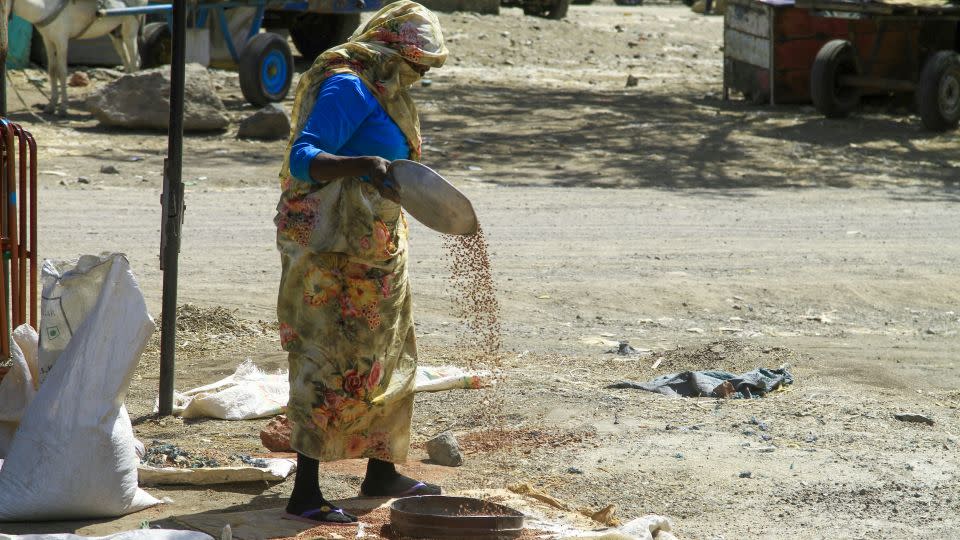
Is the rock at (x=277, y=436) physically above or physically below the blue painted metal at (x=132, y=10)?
below

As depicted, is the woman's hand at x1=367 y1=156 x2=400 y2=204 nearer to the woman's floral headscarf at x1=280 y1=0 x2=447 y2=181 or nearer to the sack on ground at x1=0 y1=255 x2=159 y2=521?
the woman's floral headscarf at x1=280 y1=0 x2=447 y2=181

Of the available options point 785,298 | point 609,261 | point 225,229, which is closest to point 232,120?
point 225,229

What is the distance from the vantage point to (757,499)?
436 centimetres

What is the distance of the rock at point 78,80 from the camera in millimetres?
15969

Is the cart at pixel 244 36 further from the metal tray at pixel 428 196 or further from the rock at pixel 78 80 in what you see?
the metal tray at pixel 428 196

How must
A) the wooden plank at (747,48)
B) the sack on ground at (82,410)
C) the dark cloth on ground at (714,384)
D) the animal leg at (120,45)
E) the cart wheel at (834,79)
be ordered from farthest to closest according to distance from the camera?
1. the wooden plank at (747,48)
2. the animal leg at (120,45)
3. the cart wheel at (834,79)
4. the dark cloth on ground at (714,384)
5. the sack on ground at (82,410)

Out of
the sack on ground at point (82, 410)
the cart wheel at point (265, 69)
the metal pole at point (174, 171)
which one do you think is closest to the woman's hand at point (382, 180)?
the sack on ground at point (82, 410)

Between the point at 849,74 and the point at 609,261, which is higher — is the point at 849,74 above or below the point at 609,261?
above

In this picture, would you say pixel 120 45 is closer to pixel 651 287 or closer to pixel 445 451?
pixel 651 287

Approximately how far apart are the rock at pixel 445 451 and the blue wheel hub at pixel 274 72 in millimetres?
10650

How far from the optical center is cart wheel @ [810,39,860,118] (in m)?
14.8

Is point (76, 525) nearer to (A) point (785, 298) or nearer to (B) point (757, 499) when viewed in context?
(B) point (757, 499)

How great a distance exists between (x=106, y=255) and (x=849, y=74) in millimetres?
12805

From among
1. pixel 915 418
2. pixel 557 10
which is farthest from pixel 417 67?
pixel 557 10
